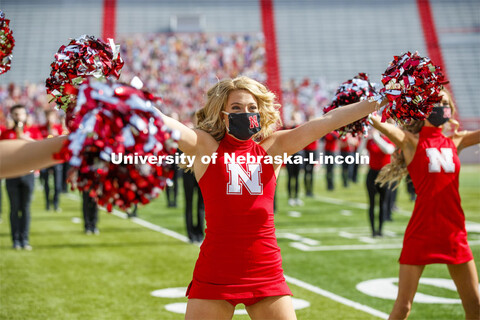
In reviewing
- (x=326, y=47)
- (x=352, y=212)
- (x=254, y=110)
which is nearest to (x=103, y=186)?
(x=254, y=110)

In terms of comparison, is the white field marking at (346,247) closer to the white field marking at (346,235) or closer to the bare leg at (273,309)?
the white field marking at (346,235)

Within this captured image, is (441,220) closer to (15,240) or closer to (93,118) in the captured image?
(93,118)

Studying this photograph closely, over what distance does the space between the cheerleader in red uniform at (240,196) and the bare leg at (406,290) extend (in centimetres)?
112

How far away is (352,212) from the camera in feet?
37.0

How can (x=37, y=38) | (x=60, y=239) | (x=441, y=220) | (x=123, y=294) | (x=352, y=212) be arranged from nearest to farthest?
(x=441, y=220) < (x=123, y=294) < (x=60, y=239) < (x=352, y=212) < (x=37, y=38)

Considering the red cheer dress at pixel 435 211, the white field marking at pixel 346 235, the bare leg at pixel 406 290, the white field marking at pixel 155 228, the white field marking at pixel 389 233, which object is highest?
the red cheer dress at pixel 435 211

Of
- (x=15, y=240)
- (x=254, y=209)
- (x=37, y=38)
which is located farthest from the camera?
(x=37, y=38)

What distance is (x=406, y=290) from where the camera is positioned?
359cm

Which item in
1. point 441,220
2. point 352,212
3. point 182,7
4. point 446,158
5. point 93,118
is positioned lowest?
point 352,212

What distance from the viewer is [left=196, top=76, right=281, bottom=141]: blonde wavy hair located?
119 inches

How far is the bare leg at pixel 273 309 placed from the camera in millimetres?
2697

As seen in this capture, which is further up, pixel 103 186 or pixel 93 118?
pixel 93 118

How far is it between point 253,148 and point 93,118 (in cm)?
121

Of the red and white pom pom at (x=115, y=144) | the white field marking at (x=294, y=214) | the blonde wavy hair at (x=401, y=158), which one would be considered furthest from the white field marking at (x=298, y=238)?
the red and white pom pom at (x=115, y=144)
